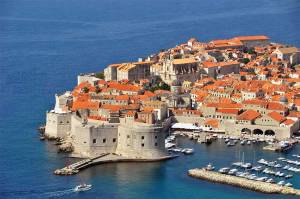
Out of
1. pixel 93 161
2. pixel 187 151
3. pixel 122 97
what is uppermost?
pixel 122 97

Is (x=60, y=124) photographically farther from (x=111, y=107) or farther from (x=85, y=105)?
(x=111, y=107)

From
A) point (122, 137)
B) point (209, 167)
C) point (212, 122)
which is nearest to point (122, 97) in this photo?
point (212, 122)

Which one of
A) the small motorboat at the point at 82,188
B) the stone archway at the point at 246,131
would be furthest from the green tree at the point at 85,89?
the small motorboat at the point at 82,188

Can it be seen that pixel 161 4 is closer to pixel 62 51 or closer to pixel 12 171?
pixel 62 51

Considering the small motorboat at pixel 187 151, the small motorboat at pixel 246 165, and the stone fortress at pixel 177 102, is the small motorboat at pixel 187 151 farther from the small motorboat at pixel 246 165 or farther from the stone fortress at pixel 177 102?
the small motorboat at pixel 246 165

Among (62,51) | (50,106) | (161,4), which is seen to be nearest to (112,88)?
(50,106)
